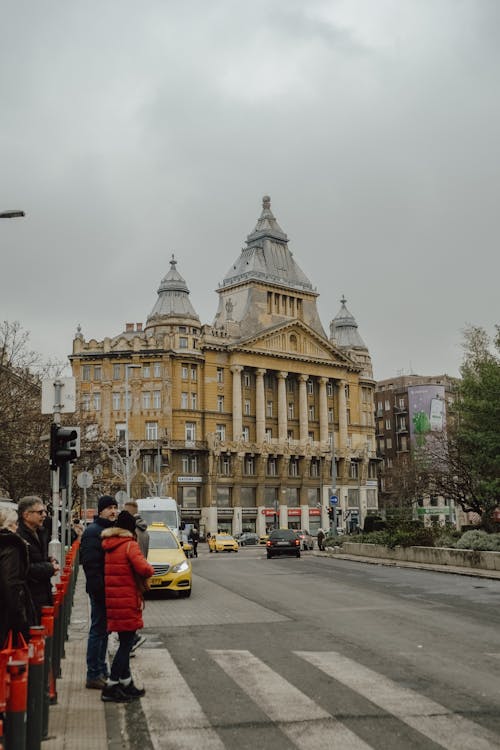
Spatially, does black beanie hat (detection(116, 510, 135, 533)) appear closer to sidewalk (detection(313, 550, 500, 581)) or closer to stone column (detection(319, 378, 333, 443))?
sidewalk (detection(313, 550, 500, 581))

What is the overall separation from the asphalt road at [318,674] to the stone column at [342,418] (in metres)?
76.1

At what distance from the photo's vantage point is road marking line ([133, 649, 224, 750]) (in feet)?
20.6

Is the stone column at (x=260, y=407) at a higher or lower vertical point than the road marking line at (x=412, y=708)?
higher

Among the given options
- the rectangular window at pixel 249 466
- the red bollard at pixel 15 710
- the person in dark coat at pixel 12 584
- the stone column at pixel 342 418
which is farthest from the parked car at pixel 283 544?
the stone column at pixel 342 418

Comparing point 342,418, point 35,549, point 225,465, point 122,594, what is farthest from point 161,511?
point 342,418

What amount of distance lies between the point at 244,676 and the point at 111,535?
2461 millimetres

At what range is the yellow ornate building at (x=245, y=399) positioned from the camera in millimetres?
79375

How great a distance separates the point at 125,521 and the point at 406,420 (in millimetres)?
105176

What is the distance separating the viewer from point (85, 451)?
46594 mm

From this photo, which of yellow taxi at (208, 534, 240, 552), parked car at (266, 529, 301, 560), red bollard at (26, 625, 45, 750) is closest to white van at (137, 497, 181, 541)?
→ parked car at (266, 529, 301, 560)

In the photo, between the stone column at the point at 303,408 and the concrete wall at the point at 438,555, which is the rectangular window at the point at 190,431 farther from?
the concrete wall at the point at 438,555

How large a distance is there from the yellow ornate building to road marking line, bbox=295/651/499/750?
203 feet

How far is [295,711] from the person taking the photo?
716cm

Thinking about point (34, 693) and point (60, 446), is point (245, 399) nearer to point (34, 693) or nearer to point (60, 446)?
point (60, 446)
